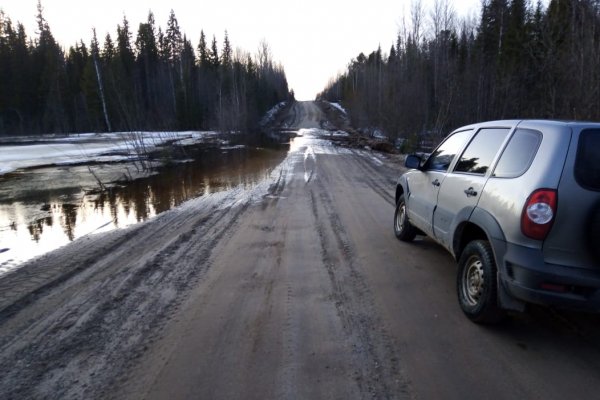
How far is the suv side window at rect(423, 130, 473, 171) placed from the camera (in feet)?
15.8

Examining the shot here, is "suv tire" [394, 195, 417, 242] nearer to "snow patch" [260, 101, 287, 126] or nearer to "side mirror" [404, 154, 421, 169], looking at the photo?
"side mirror" [404, 154, 421, 169]

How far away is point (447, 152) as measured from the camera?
5.11 meters

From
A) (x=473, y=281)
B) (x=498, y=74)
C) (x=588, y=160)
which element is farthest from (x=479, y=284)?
(x=498, y=74)

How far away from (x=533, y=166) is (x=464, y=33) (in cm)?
5361

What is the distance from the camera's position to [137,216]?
359 inches

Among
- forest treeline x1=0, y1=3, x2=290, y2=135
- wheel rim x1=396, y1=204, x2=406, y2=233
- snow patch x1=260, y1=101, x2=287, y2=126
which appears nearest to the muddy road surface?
wheel rim x1=396, y1=204, x2=406, y2=233

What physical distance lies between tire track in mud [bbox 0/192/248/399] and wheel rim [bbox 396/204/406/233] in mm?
3117

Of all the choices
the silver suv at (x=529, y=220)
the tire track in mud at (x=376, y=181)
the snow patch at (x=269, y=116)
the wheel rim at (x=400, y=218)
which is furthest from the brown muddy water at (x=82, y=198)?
the snow patch at (x=269, y=116)

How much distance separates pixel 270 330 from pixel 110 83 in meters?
48.1

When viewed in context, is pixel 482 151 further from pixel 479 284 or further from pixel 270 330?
pixel 270 330

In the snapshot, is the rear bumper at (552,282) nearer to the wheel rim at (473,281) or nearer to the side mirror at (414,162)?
the wheel rim at (473,281)

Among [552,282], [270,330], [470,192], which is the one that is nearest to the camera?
[552,282]

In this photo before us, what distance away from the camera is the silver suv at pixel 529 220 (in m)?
2.92

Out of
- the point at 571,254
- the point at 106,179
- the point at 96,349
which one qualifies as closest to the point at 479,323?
the point at 571,254
